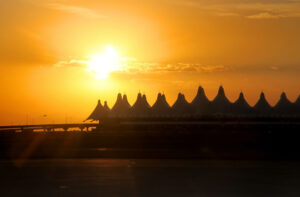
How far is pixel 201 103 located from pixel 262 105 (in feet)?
45.1

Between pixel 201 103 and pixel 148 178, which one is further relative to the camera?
pixel 201 103

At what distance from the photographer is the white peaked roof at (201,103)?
4801 inches

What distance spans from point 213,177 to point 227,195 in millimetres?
5194

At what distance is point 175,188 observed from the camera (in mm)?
18047

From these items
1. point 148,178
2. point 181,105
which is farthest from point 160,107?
Answer: point 148,178

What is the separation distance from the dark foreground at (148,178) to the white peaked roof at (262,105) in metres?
96.2

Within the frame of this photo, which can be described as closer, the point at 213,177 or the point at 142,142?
the point at 213,177

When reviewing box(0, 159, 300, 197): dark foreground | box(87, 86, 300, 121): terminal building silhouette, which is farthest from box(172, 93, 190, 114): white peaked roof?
box(0, 159, 300, 197): dark foreground

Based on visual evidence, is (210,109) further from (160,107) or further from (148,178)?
(148,178)

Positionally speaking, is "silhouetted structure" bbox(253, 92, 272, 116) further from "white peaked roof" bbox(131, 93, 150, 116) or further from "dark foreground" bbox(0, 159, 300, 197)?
"dark foreground" bbox(0, 159, 300, 197)

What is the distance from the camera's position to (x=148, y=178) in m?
21.0

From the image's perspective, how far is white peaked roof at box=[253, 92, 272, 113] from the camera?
124500mm

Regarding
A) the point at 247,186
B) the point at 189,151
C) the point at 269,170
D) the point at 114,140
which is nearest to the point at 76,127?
the point at 114,140

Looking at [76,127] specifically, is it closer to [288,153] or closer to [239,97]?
[288,153]
